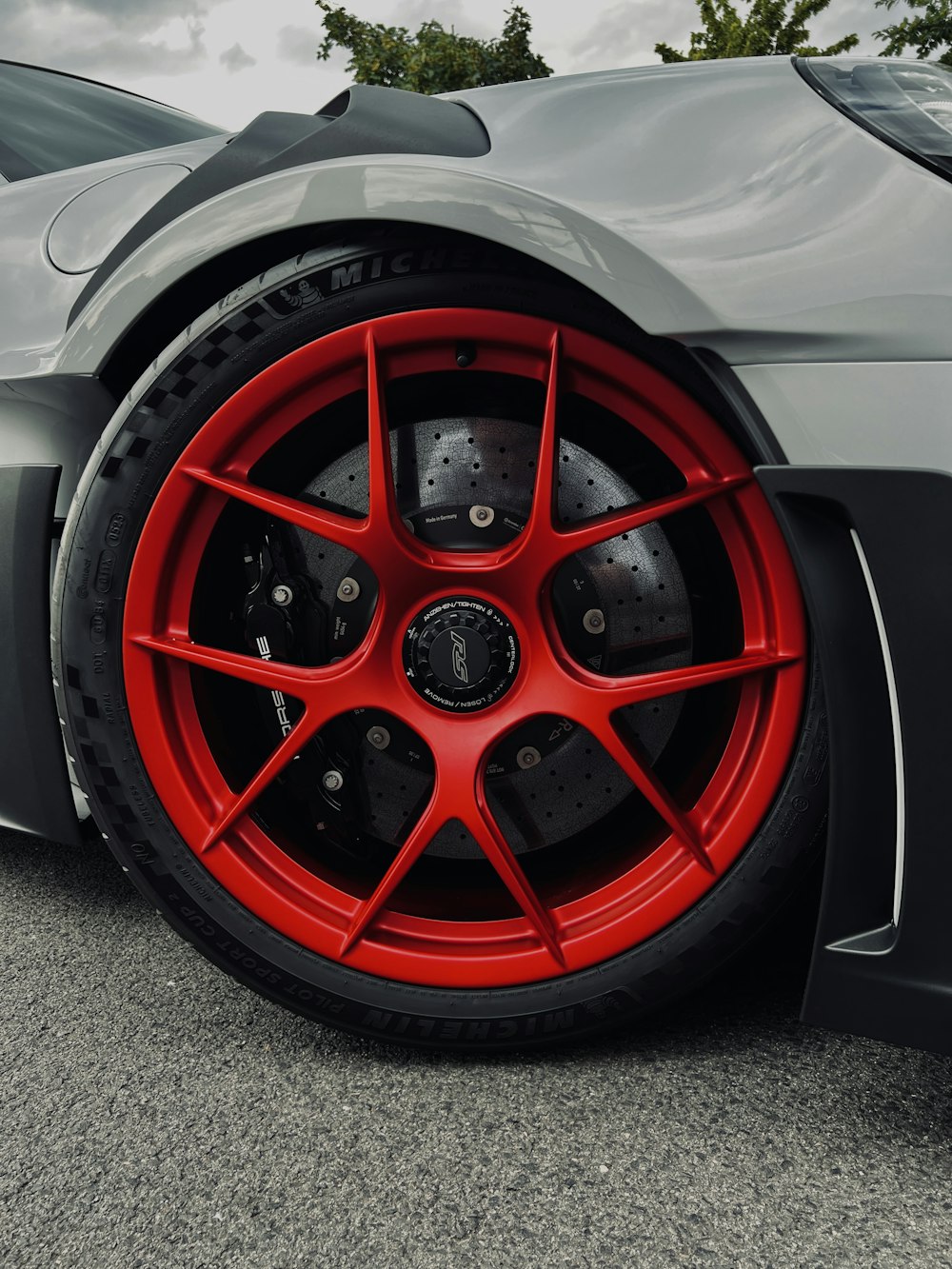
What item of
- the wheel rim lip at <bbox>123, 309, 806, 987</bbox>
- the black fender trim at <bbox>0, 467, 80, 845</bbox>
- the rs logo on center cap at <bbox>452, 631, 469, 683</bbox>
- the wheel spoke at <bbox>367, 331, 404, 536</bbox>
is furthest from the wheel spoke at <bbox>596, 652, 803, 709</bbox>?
the black fender trim at <bbox>0, 467, 80, 845</bbox>

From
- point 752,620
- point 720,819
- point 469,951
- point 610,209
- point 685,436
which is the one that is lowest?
point 469,951

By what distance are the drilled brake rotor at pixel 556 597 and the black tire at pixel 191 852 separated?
0.21m

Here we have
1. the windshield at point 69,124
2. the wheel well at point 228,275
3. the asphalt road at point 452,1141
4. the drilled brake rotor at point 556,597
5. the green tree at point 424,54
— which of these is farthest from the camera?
the green tree at point 424,54

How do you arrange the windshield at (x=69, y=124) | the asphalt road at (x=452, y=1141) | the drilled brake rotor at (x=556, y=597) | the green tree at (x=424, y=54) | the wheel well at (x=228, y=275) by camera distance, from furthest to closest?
the green tree at (x=424, y=54)
the windshield at (x=69, y=124)
the drilled brake rotor at (x=556, y=597)
the wheel well at (x=228, y=275)
the asphalt road at (x=452, y=1141)

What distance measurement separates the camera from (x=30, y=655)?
1293 millimetres

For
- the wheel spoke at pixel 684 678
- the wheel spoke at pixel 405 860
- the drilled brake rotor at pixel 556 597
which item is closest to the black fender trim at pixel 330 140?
the drilled brake rotor at pixel 556 597

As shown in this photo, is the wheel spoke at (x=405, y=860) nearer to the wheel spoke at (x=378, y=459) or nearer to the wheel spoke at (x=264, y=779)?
the wheel spoke at (x=264, y=779)

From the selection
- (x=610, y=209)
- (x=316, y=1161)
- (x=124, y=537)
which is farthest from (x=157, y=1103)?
(x=610, y=209)

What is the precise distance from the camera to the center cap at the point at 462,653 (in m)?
1.13

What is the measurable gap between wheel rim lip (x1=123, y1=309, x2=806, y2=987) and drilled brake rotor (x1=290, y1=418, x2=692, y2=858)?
124mm

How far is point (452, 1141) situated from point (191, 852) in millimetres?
462

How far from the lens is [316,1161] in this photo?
1.01m

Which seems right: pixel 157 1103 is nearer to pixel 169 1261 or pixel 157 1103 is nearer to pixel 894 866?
pixel 169 1261

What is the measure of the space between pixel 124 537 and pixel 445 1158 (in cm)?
79
